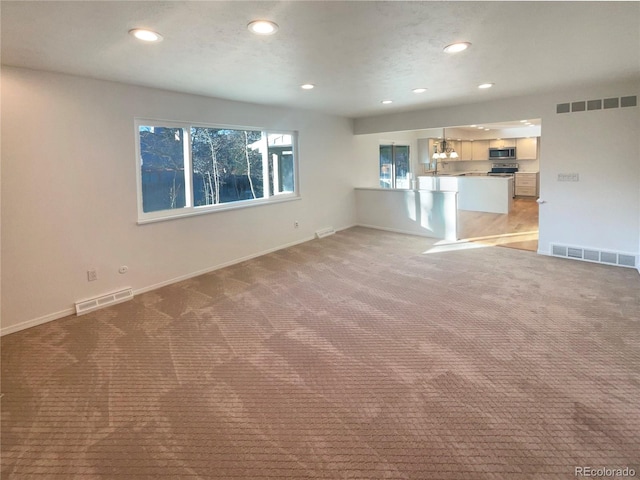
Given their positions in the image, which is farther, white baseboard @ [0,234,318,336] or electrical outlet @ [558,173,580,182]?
electrical outlet @ [558,173,580,182]

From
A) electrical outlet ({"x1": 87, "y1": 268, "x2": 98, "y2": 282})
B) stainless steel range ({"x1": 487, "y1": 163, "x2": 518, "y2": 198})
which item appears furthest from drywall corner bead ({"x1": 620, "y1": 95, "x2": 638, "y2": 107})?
stainless steel range ({"x1": 487, "y1": 163, "x2": 518, "y2": 198})

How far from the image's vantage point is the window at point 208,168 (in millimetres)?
4512

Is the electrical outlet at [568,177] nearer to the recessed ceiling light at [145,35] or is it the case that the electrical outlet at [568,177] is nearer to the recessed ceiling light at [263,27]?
the recessed ceiling light at [263,27]

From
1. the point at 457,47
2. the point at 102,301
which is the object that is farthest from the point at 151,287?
the point at 457,47

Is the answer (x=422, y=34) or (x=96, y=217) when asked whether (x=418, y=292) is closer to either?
(x=422, y=34)

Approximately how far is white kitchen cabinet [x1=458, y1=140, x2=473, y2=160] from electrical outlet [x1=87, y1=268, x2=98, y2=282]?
12.3 meters

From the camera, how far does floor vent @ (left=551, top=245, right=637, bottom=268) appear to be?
486cm

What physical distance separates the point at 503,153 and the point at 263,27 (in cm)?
1208

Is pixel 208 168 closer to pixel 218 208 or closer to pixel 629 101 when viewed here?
pixel 218 208

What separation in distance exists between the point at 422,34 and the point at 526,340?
2509 mm

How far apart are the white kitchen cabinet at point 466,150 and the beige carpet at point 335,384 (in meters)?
9.56

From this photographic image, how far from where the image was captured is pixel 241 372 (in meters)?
2.65

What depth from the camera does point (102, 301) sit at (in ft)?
13.1

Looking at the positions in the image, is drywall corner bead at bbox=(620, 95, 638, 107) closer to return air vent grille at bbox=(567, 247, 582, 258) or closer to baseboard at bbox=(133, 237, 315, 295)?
return air vent grille at bbox=(567, 247, 582, 258)
